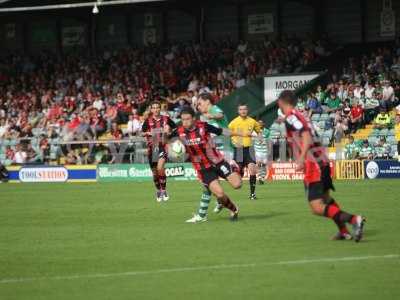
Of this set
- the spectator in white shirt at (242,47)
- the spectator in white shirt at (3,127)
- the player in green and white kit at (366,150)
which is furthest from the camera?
the spectator in white shirt at (242,47)

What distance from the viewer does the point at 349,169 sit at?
2981 cm

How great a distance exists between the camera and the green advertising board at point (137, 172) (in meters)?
32.7

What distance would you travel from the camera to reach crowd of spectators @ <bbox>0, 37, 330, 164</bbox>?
35.7 metres

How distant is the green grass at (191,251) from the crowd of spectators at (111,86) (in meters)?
14.1

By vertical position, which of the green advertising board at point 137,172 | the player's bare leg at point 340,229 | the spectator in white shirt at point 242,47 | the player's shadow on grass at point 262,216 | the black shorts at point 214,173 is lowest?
the green advertising board at point 137,172

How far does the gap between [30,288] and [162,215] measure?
27.1ft

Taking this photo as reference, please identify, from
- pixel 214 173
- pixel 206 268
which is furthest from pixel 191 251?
pixel 214 173

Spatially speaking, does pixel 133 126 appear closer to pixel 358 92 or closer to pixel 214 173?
pixel 358 92

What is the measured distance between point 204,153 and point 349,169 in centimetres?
1462

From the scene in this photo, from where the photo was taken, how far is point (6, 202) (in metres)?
23.5

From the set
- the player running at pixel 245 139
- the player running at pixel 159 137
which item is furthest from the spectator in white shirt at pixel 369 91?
the player running at pixel 159 137

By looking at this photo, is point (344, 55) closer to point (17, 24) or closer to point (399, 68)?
point (399, 68)

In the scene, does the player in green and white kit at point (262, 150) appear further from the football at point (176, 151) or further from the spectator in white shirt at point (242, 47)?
the spectator in white shirt at point (242, 47)

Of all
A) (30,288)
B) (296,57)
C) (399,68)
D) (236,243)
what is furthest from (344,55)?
(30,288)
